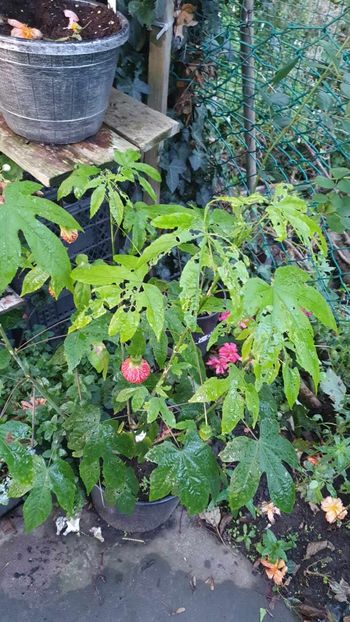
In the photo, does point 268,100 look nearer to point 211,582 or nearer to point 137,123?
point 137,123

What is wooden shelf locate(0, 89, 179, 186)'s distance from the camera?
1.24m

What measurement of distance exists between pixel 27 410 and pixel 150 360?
514 millimetres

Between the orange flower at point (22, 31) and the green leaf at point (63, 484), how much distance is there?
1.08 m

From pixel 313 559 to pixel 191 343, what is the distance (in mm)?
1144

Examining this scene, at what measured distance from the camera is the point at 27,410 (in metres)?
1.55

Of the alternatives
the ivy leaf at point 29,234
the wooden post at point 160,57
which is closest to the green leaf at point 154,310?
the ivy leaf at point 29,234

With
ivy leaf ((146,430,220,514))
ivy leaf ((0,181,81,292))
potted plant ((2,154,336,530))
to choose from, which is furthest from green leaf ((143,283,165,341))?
ivy leaf ((146,430,220,514))

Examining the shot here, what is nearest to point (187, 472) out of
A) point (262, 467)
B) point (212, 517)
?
point (262, 467)

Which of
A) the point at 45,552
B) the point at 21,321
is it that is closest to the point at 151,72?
the point at 21,321

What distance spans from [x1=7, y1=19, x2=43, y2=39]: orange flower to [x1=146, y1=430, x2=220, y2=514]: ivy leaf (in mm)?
1073

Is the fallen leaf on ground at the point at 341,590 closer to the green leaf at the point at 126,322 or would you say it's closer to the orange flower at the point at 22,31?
the green leaf at the point at 126,322

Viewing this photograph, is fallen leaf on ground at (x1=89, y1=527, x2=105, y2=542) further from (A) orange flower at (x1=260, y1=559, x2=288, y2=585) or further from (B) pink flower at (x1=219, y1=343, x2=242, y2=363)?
(B) pink flower at (x1=219, y1=343, x2=242, y2=363)

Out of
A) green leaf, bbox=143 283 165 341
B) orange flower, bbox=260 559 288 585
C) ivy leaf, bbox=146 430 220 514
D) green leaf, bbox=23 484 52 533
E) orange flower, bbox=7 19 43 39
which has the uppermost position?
orange flower, bbox=7 19 43 39

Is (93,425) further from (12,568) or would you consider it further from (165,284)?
(12,568)
